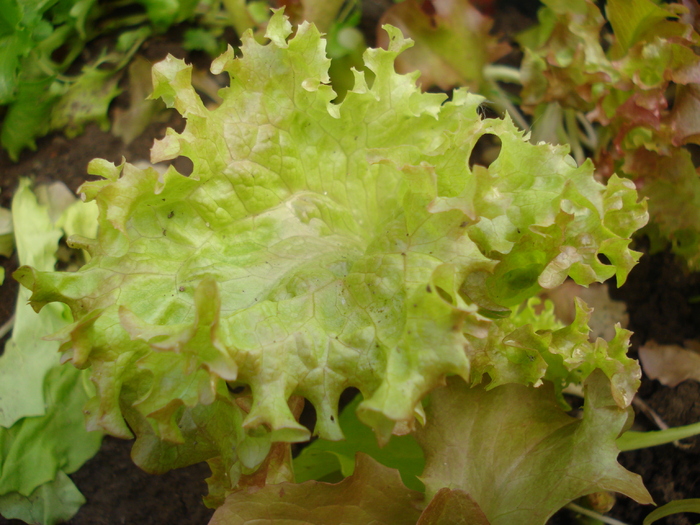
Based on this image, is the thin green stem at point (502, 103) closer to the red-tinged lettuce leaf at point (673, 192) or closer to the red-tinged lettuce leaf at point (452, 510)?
the red-tinged lettuce leaf at point (673, 192)

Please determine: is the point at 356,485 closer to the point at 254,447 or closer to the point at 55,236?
the point at 254,447

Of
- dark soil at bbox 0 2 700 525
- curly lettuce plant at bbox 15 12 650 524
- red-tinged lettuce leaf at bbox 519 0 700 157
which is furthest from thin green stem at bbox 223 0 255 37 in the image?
red-tinged lettuce leaf at bbox 519 0 700 157

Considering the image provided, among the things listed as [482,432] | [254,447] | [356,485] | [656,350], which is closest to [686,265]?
[656,350]

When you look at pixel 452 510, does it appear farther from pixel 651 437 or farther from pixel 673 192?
pixel 673 192

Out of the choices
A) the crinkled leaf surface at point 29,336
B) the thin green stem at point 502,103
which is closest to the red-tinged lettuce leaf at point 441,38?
the thin green stem at point 502,103

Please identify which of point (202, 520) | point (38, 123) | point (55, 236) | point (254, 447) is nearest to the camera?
point (254, 447)

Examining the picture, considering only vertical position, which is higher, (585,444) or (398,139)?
(398,139)
